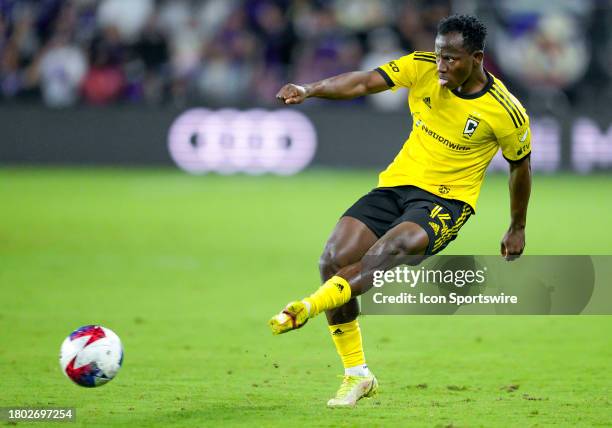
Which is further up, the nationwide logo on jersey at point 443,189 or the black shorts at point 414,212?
the nationwide logo on jersey at point 443,189

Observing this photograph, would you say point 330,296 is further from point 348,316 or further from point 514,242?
point 514,242

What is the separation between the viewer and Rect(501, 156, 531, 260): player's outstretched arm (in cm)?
711

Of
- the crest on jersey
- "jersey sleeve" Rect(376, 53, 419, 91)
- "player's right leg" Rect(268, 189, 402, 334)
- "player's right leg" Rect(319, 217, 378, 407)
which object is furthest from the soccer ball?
the crest on jersey

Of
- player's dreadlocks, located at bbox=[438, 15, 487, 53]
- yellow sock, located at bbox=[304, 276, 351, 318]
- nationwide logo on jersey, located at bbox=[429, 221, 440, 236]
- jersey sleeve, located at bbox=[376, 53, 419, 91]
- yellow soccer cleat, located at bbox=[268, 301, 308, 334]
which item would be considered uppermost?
player's dreadlocks, located at bbox=[438, 15, 487, 53]

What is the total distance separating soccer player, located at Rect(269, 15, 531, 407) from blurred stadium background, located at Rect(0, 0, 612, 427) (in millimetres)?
784

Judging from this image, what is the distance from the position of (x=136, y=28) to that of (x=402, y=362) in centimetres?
1481

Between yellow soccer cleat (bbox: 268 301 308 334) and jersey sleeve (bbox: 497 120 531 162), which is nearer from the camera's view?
yellow soccer cleat (bbox: 268 301 308 334)

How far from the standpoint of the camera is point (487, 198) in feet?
61.6

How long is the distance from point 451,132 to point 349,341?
1.43 metres

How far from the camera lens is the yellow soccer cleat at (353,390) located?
6844 mm

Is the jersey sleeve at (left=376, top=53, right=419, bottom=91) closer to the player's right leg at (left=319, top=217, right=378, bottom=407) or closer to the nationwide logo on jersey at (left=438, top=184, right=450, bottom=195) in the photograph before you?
the nationwide logo on jersey at (left=438, top=184, right=450, bottom=195)

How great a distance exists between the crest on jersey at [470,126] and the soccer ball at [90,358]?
2443mm

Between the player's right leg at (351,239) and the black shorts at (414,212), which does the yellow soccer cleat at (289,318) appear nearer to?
the player's right leg at (351,239)

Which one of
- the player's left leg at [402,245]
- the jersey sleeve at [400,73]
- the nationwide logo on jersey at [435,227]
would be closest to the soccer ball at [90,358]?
the player's left leg at [402,245]
